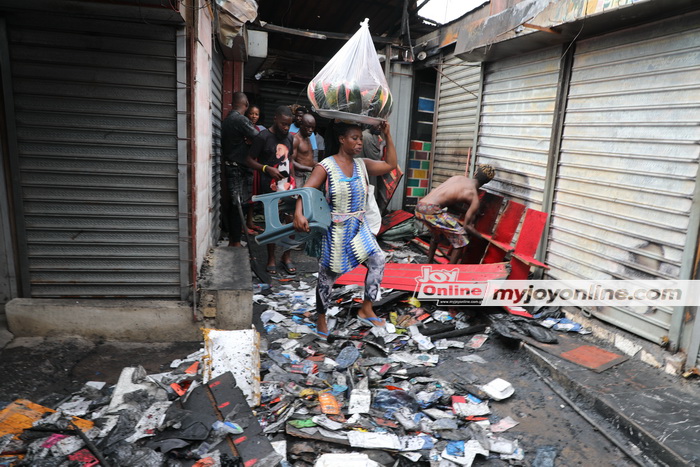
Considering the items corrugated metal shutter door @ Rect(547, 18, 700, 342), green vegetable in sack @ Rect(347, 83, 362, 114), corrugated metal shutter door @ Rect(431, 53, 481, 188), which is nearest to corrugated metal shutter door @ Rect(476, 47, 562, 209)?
corrugated metal shutter door @ Rect(547, 18, 700, 342)

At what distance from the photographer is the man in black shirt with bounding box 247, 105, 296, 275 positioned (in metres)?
5.99

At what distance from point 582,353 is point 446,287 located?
1.49 metres

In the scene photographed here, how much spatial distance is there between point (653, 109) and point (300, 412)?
12.8 feet

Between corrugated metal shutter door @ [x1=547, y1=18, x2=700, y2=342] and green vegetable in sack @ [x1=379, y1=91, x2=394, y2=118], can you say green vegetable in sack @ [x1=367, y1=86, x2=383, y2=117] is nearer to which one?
green vegetable in sack @ [x1=379, y1=91, x2=394, y2=118]

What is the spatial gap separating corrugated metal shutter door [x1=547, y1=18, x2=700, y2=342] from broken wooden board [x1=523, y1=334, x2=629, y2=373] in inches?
13.5

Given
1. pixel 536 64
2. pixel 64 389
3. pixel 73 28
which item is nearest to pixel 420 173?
pixel 536 64

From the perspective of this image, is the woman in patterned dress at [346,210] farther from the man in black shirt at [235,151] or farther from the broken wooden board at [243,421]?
the man in black shirt at [235,151]

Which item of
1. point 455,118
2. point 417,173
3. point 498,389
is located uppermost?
point 455,118

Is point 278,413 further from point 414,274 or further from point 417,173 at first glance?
point 417,173

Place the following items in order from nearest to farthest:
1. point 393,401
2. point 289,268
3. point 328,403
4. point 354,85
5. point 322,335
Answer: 1. point 328,403
2. point 393,401
3. point 354,85
4. point 322,335
5. point 289,268

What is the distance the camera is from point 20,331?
396cm

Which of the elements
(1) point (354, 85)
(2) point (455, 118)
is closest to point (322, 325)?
(1) point (354, 85)

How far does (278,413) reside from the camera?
3045mm

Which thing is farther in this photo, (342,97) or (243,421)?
(342,97)
